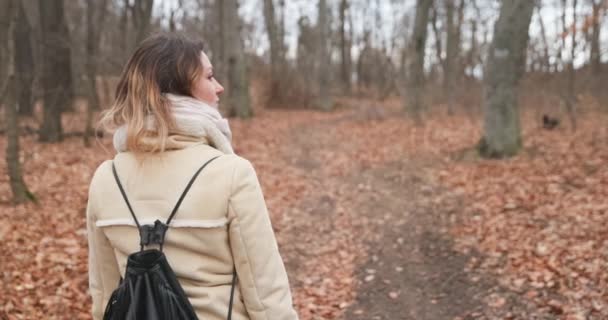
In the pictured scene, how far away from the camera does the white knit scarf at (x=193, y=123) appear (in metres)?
1.82

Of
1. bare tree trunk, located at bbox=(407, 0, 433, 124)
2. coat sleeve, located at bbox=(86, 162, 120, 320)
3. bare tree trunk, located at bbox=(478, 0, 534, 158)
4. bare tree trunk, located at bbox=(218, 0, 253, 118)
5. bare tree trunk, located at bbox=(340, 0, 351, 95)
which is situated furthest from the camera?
bare tree trunk, located at bbox=(340, 0, 351, 95)

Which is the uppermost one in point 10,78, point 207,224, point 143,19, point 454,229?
point 143,19

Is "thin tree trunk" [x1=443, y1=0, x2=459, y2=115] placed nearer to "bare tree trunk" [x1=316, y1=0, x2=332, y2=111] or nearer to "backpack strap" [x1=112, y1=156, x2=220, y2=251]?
"bare tree trunk" [x1=316, y1=0, x2=332, y2=111]

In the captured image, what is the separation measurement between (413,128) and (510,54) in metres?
6.36

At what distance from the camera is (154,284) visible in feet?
5.85

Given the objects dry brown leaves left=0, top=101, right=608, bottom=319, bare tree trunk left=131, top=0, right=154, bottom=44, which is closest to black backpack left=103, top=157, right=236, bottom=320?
dry brown leaves left=0, top=101, right=608, bottom=319

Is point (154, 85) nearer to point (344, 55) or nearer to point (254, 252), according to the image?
point (254, 252)

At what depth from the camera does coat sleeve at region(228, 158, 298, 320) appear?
1.78 metres

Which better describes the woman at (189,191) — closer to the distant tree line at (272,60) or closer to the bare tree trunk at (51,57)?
the distant tree line at (272,60)

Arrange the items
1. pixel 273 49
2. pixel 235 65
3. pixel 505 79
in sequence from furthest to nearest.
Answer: pixel 273 49, pixel 235 65, pixel 505 79

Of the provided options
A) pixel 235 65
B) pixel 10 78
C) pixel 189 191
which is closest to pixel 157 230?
pixel 189 191

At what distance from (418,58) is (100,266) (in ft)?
53.7

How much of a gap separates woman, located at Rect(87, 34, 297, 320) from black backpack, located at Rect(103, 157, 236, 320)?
4 centimetres

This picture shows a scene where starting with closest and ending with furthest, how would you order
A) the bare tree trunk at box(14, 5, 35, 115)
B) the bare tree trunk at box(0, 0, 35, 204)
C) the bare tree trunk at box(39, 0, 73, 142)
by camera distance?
the bare tree trunk at box(0, 0, 35, 204), the bare tree trunk at box(39, 0, 73, 142), the bare tree trunk at box(14, 5, 35, 115)
